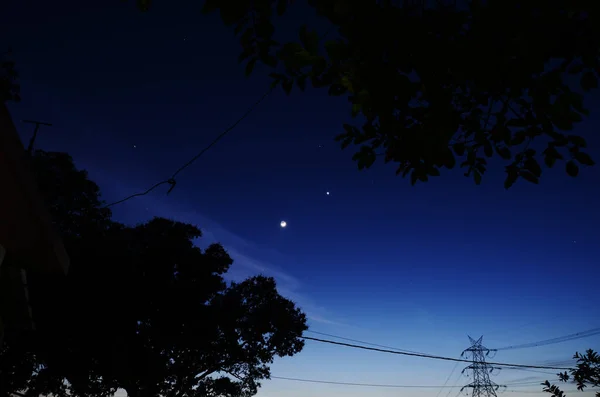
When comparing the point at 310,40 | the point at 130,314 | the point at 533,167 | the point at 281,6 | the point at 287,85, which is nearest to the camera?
the point at 281,6

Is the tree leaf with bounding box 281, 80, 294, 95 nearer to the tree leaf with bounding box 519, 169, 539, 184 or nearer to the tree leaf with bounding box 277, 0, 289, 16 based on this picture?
the tree leaf with bounding box 277, 0, 289, 16

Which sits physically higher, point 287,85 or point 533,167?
point 287,85

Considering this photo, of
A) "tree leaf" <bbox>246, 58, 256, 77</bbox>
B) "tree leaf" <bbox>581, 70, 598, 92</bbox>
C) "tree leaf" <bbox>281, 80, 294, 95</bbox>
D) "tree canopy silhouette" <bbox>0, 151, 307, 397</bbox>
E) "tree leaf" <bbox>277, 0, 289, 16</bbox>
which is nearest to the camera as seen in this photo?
"tree leaf" <bbox>277, 0, 289, 16</bbox>

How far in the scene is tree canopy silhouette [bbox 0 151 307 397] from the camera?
13.5m

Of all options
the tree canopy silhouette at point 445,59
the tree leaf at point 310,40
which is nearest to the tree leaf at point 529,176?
the tree canopy silhouette at point 445,59

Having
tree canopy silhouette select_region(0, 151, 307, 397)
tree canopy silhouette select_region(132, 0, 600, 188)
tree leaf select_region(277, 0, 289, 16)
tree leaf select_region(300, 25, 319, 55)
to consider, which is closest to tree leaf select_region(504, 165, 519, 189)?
tree canopy silhouette select_region(132, 0, 600, 188)

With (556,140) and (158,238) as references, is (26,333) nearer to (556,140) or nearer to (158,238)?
(158,238)

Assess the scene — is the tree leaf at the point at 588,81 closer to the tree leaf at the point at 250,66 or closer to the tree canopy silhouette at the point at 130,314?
the tree leaf at the point at 250,66

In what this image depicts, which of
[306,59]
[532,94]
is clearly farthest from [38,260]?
[532,94]

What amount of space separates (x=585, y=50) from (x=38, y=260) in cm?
456

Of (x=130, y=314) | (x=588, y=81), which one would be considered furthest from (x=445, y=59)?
(x=130, y=314)

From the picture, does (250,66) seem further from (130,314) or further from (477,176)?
(130,314)

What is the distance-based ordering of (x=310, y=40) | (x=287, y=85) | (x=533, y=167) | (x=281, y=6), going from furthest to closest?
1. (x=287, y=85)
2. (x=533, y=167)
3. (x=310, y=40)
4. (x=281, y=6)

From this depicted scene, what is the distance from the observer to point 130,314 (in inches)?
579
